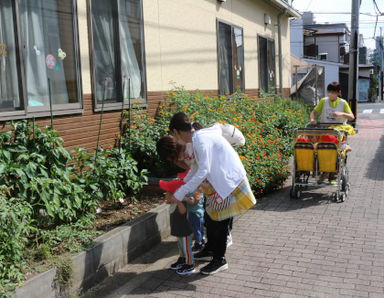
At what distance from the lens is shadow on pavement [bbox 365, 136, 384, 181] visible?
877cm

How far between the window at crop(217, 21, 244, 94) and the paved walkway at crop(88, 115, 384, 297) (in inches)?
211

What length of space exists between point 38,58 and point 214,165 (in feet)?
9.93

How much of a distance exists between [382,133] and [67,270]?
15.9 meters

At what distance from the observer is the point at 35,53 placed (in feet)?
18.4

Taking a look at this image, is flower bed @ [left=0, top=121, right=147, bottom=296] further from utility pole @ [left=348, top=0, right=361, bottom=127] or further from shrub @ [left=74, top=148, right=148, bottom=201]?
utility pole @ [left=348, top=0, right=361, bottom=127]

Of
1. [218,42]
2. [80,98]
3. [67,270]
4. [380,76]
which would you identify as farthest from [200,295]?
[380,76]

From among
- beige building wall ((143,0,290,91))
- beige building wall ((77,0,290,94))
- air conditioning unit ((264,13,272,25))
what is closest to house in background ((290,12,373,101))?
air conditioning unit ((264,13,272,25))

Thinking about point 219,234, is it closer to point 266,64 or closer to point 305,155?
point 305,155

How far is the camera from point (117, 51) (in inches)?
279

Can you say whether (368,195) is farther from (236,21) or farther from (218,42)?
(236,21)

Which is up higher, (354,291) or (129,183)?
(129,183)

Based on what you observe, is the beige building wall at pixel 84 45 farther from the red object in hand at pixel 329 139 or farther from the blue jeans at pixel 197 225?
the red object in hand at pixel 329 139

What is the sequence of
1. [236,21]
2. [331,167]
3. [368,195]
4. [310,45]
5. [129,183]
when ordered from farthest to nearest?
1. [310,45]
2. [236,21]
3. [368,195]
4. [331,167]
5. [129,183]

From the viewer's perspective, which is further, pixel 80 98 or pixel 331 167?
pixel 331 167
